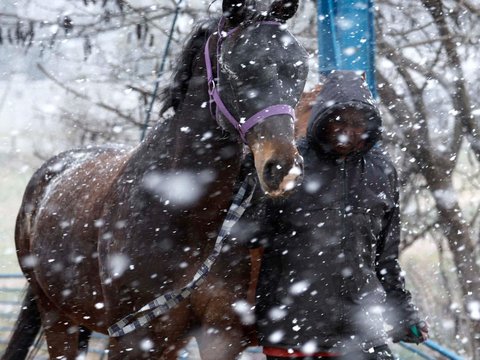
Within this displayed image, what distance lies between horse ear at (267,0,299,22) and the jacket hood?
0.44 meters

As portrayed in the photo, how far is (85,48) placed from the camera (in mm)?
6453

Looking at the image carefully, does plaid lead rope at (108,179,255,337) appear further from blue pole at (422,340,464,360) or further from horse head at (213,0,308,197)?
blue pole at (422,340,464,360)

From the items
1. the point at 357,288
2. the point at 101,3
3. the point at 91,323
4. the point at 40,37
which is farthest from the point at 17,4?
the point at 357,288

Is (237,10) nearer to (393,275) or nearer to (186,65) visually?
(186,65)

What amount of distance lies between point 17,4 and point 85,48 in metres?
1.53

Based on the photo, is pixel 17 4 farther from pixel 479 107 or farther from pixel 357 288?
pixel 357 288

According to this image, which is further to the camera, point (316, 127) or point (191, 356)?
point (191, 356)

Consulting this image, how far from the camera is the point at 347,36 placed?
15.0ft

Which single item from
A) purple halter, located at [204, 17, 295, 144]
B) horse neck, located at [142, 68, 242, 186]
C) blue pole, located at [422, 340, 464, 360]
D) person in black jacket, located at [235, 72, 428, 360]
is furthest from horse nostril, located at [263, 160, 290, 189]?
blue pole, located at [422, 340, 464, 360]

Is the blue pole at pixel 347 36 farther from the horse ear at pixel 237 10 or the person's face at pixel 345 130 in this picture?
the horse ear at pixel 237 10

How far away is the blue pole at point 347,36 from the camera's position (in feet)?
14.9

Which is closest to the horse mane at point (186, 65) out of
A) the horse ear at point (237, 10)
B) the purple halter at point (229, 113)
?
the purple halter at point (229, 113)

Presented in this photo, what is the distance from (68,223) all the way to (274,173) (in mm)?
1734

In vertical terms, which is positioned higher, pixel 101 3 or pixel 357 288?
pixel 101 3
